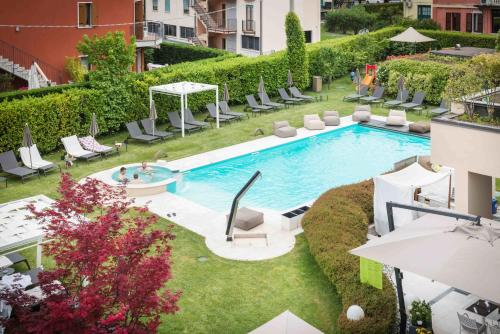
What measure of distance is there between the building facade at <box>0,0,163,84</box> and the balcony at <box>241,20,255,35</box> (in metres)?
14.9

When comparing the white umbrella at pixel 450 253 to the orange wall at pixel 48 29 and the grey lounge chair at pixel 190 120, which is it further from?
the orange wall at pixel 48 29

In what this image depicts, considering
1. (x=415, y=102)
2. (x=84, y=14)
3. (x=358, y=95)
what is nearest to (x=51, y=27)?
(x=84, y=14)

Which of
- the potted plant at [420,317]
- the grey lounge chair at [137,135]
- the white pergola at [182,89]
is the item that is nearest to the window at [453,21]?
the white pergola at [182,89]

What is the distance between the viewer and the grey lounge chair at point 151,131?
27823 millimetres

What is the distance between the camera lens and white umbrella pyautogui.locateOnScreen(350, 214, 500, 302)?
456 inches

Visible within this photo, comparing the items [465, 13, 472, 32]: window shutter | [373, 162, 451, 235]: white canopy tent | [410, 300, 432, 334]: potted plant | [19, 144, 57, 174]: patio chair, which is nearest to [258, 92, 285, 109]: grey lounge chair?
[19, 144, 57, 174]: patio chair

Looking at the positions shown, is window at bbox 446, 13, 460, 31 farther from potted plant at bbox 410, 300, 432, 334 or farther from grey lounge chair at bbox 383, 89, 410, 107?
potted plant at bbox 410, 300, 432, 334

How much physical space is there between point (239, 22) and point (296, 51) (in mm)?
20747

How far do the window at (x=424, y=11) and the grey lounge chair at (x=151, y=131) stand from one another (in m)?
40.5

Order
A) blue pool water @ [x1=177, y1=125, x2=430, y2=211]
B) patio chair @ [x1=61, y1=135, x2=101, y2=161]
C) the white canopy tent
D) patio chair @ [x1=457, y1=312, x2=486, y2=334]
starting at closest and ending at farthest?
patio chair @ [x1=457, y1=312, x2=486, y2=334]
the white canopy tent
blue pool water @ [x1=177, y1=125, x2=430, y2=211]
patio chair @ [x1=61, y1=135, x2=101, y2=161]

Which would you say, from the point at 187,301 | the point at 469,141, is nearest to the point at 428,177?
the point at 469,141

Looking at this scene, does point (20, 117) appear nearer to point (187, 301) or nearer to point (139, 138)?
point (139, 138)

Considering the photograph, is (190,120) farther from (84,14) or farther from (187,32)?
(187,32)

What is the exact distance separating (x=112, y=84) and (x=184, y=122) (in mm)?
3415
